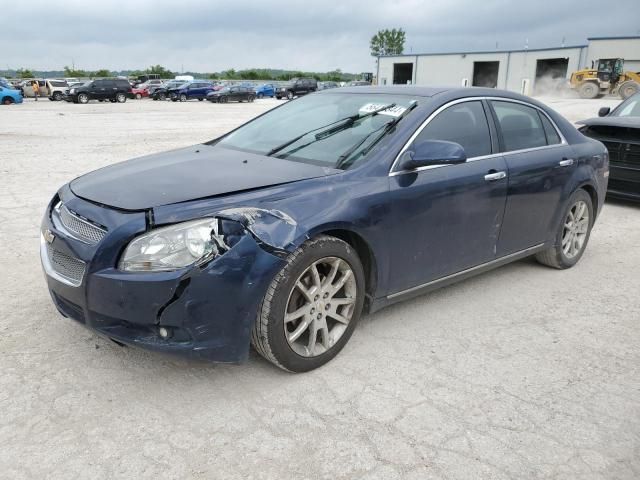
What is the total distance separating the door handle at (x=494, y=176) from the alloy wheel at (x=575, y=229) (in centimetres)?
120

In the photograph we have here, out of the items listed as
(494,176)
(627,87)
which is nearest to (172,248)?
(494,176)

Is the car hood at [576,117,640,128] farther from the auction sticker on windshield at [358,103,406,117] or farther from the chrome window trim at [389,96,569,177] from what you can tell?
the auction sticker on windshield at [358,103,406,117]

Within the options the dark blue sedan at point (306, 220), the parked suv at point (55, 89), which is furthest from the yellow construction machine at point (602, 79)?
the dark blue sedan at point (306, 220)

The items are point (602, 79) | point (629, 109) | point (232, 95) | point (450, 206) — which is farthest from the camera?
point (232, 95)

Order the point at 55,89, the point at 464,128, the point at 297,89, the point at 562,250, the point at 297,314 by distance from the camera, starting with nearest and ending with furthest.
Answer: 1. the point at 297,314
2. the point at 464,128
3. the point at 562,250
4. the point at 55,89
5. the point at 297,89

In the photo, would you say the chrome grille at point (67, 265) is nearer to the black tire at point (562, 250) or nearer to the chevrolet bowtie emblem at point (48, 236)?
the chevrolet bowtie emblem at point (48, 236)

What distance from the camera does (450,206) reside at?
3.67 m

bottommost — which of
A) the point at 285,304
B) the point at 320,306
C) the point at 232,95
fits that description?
the point at 232,95

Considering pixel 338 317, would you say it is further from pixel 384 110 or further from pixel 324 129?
pixel 384 110

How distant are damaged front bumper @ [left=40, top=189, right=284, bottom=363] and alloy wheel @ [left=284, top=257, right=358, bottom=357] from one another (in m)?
0.28

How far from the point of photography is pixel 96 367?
125 inches

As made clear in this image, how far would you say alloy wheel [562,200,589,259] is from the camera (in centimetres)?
494

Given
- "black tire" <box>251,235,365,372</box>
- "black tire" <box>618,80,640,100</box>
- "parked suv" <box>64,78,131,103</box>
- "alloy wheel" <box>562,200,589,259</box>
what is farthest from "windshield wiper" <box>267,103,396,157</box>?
"black tire" <box>618,80,640,100</box>

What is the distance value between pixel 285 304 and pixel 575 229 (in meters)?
3.33
